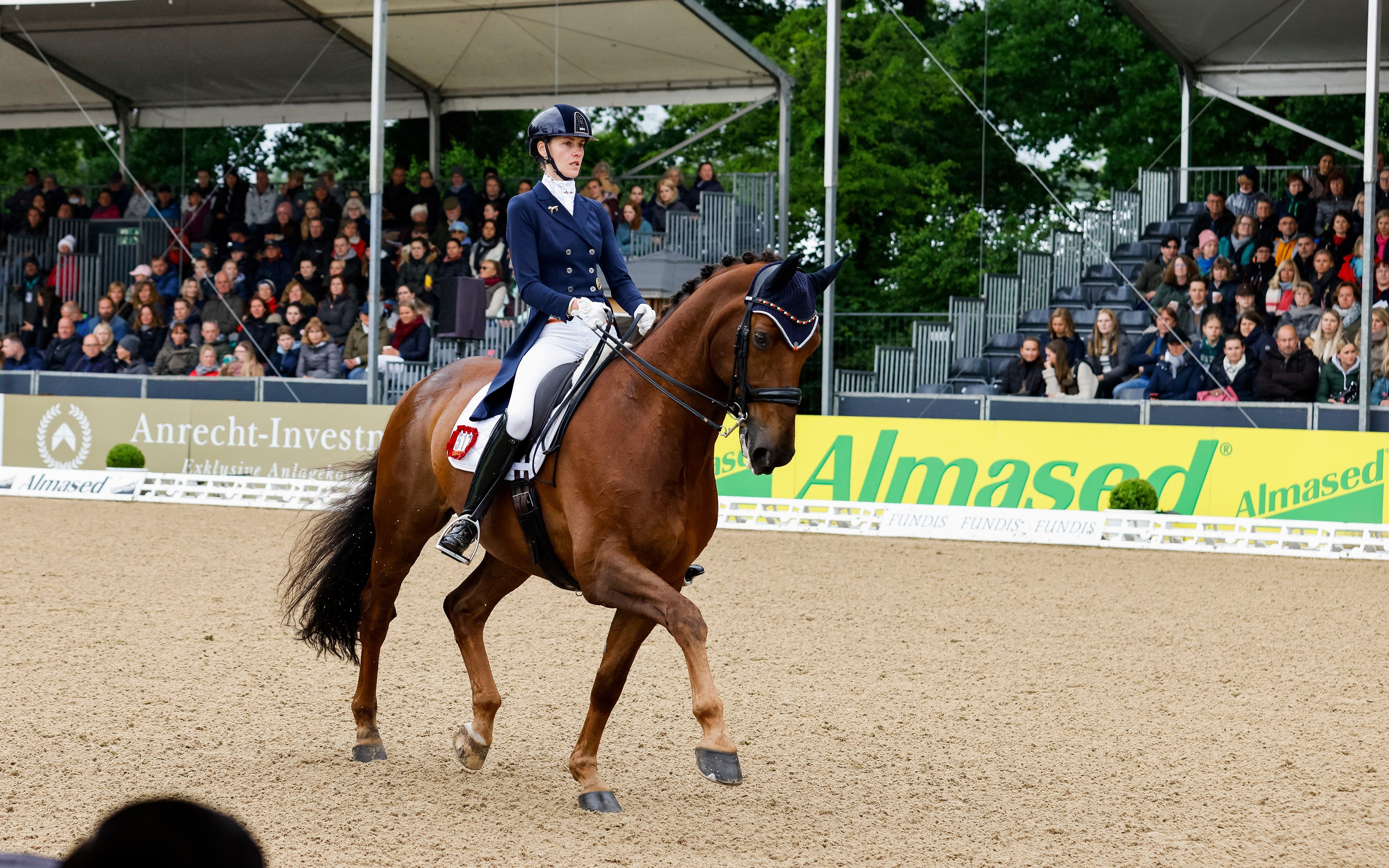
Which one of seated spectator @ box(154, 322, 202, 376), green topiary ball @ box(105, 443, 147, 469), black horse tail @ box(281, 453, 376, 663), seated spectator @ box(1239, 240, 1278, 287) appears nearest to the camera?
black horse tail @ box(281, 453, 376, 663)

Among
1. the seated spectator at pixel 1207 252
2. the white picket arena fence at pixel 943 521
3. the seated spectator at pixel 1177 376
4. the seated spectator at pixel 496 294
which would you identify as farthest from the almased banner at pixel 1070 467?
the seated spectator at pixel 496 294

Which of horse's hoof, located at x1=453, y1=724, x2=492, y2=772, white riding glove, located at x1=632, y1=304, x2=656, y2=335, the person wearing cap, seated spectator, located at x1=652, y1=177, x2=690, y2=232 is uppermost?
the person wearing cap

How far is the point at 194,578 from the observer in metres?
10.3

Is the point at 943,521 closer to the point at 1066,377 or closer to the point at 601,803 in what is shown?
the point at 1066,377

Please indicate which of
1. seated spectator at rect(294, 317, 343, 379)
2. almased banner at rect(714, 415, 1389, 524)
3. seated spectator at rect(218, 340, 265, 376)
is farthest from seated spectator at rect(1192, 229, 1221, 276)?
seated spectator at rect(218, 340, 265, 376)

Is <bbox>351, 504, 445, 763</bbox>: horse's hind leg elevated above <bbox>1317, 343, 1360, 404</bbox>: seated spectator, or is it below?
below

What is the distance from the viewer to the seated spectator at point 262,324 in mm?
19844

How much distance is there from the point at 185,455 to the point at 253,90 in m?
9.87

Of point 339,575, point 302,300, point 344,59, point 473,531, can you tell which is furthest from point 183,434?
point 473,531

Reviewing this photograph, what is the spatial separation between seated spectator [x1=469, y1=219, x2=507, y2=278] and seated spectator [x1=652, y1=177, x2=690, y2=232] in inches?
88.5

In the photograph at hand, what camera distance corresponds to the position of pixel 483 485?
516 centimetres

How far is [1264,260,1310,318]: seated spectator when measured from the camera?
1596 centimetres

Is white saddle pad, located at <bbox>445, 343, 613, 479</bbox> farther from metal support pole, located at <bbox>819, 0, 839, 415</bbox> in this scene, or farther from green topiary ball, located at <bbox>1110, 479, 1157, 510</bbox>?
metal support pole, located at <bbox>819, 0, 839, 415</bbox>

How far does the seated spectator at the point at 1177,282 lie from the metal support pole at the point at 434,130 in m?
12.6
